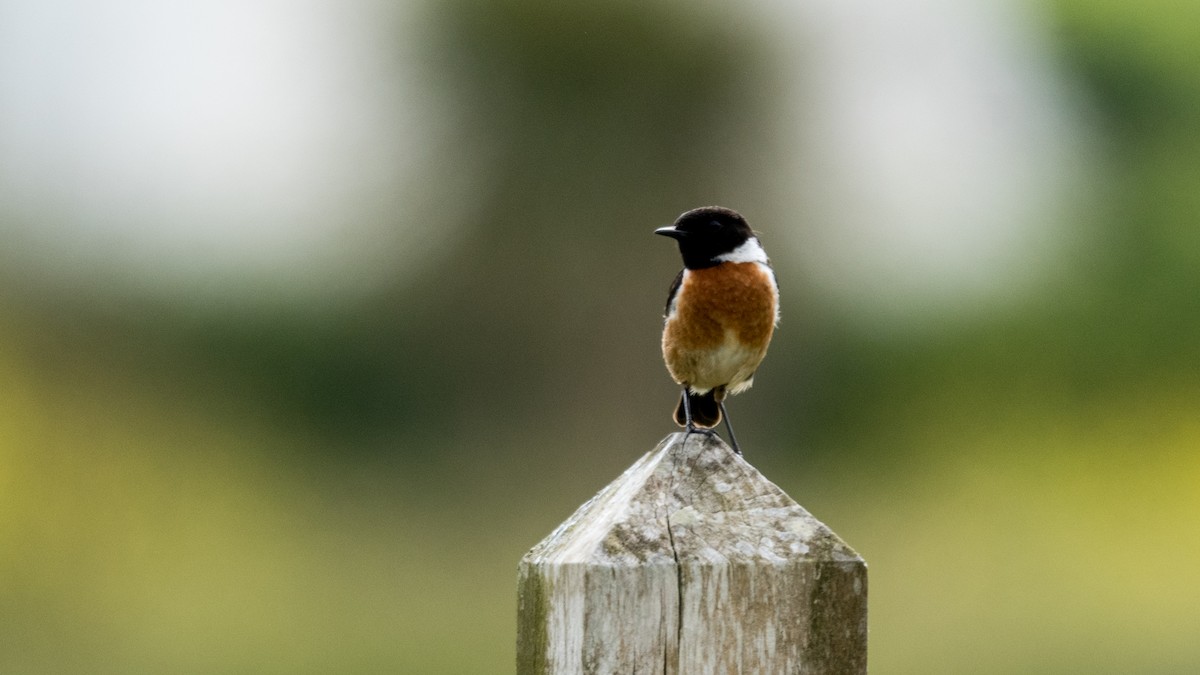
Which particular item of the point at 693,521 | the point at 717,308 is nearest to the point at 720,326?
the point at 717,308

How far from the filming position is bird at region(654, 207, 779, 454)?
4.30 metres

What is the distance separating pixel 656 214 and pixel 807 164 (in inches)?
80.3

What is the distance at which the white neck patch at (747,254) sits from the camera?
445 centimetres

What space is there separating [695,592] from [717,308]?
101 inches

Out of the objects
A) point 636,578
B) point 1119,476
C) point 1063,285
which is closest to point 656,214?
point 1063,285

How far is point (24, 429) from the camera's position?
514 inches

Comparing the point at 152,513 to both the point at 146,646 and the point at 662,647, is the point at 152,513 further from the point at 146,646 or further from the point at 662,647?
the point at 662,647

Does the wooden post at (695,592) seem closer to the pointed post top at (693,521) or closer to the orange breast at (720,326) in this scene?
the pointed post top at (693,521)

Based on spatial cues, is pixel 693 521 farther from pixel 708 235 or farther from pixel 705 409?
pixel 705 409

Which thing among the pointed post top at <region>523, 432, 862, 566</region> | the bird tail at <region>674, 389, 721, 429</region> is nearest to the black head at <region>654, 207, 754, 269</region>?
the bird tail at <region>674, 389, 721, 429</region>

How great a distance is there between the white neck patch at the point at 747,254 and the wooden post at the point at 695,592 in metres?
2.61

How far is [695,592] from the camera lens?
1.80 meters

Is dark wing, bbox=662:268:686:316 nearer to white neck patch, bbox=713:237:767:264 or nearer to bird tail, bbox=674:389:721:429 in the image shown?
white neck patch, bbox=713:237:767:264

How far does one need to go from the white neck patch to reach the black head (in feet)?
0.04
